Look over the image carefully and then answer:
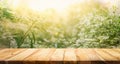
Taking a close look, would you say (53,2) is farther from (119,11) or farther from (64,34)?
(119,11)

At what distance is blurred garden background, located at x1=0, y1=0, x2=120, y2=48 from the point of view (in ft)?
13.3

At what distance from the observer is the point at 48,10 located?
4.05 meters

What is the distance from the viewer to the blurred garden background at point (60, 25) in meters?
4.04

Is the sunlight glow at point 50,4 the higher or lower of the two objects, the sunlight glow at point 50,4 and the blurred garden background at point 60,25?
the higher

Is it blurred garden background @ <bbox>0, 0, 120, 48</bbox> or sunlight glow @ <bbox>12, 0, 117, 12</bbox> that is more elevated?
sunlight glow @ <bbox>12, 0, 117, 12</bbox>

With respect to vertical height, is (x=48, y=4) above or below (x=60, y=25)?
above

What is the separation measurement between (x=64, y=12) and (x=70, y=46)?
0.54m

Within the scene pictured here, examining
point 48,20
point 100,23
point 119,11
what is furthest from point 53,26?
point 119,11

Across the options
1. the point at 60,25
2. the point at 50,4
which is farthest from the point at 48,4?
the point at 60,25

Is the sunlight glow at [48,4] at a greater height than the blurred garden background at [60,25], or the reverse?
the sunlight glow at [48,4]

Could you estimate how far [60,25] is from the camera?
4.05 meters

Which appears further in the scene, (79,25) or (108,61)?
(79,25)

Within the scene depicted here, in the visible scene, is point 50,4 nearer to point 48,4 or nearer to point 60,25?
point 48,4

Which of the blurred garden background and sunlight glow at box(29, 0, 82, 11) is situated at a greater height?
sunlight glow at box(29, 0, 82, 11)
